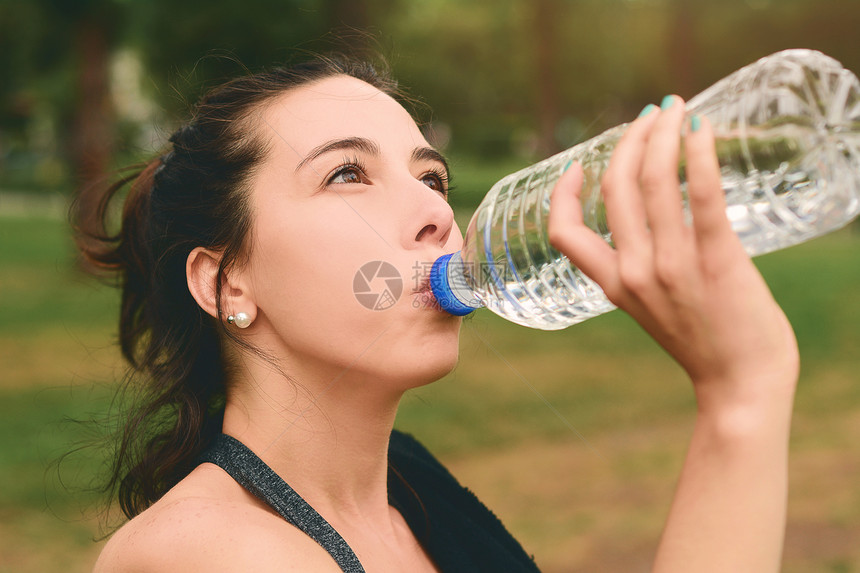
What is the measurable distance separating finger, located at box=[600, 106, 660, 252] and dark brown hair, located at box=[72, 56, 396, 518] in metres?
1.06

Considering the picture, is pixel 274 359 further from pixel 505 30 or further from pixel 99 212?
pixel 505 30

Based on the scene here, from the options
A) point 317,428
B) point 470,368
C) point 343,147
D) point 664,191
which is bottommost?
point 470,368

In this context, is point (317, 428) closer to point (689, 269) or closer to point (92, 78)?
point (689, 269)

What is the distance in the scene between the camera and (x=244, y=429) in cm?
206

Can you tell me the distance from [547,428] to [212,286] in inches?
219

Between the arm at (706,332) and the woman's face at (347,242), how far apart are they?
25.2 inches

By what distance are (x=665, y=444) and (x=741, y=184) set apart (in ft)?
17.8

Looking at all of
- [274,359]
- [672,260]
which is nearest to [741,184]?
[672,260]

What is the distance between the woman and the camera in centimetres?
124

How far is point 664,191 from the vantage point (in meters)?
1.20

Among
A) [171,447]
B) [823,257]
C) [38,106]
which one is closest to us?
[171,447]

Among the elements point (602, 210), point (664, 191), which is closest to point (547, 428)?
point (602, 210)

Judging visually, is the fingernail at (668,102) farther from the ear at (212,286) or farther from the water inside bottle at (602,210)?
the ear at (212,286)

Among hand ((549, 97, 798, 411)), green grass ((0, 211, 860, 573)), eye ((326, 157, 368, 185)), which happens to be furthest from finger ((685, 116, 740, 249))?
green grass ((0, 211, 860, 573))
